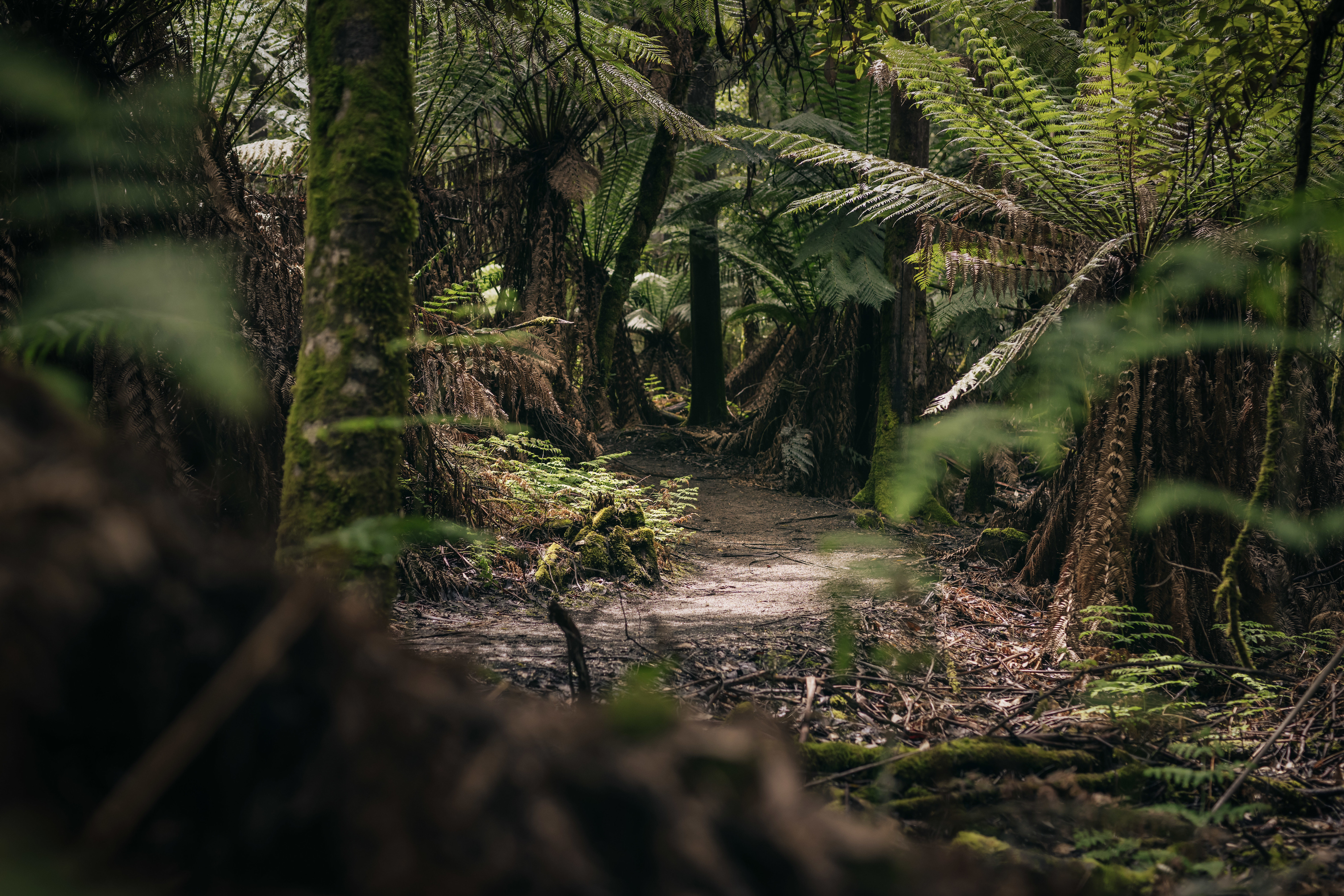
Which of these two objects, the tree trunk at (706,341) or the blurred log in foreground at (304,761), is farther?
the tree trunk at (706,341)

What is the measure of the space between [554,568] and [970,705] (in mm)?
2371

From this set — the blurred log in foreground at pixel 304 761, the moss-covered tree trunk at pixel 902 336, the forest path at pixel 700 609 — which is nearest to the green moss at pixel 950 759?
the forest path at pixel 700 609

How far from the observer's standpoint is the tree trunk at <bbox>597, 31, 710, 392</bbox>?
8.53 metres

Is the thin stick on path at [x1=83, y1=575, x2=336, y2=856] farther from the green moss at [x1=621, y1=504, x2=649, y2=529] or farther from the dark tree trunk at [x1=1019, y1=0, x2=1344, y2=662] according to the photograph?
the green moss at [x1=621, y1=504, x2=649, y2=529]

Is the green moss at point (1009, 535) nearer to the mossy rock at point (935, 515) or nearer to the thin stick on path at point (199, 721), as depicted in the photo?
the mossy rock at point (935, 515)

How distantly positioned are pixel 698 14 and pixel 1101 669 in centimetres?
476

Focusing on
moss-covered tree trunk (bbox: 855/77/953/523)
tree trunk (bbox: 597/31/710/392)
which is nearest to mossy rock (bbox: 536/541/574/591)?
moss-covered tree trunk (bbox: 855/77/953/523)

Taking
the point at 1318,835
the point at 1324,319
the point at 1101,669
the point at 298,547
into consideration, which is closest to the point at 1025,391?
the point at 1101,669

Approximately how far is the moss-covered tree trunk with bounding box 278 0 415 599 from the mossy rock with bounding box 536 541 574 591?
2.48 meters

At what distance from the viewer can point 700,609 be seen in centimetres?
380

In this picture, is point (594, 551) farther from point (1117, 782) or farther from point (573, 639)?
point (1117, 782)

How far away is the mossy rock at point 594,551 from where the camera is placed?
4.37 meters

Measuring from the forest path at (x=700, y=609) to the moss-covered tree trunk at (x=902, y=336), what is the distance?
0.69 meters

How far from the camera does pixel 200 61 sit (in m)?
3.73
